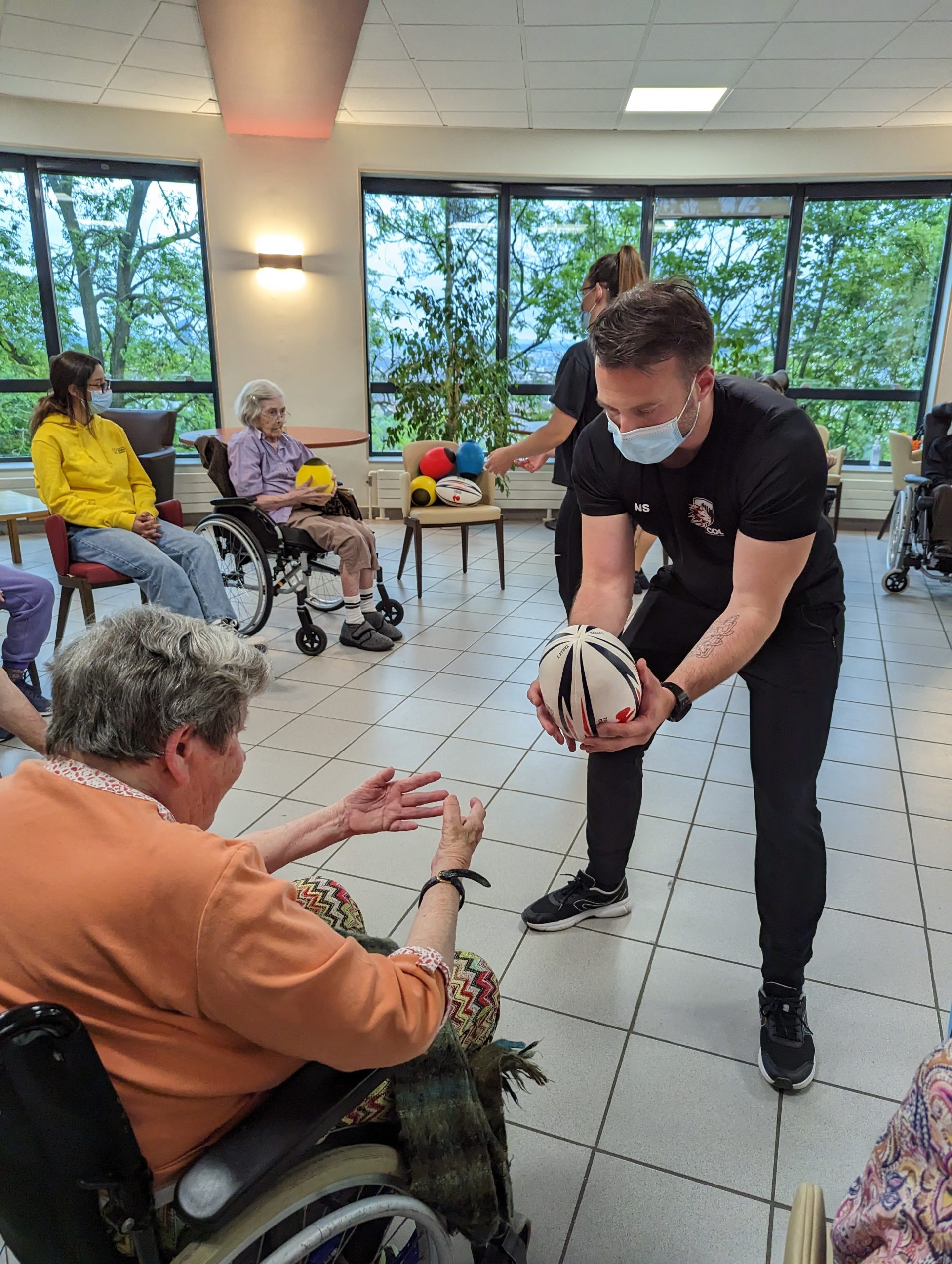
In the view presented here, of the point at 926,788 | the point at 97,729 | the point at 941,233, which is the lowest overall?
the point at 926,788

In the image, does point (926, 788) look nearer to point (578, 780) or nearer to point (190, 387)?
point (578, 780)

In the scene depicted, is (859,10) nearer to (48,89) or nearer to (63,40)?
(63,40)

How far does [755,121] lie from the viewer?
5.87 m

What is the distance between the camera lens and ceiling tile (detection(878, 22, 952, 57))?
4.23 metres

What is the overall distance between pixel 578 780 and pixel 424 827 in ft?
1.89

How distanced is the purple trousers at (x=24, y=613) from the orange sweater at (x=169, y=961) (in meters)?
2.55

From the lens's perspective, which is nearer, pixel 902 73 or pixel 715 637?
pixel 715 637

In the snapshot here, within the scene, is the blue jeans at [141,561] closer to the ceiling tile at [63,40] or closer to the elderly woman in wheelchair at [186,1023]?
the elderly woman in wheelchair at [186,1023]

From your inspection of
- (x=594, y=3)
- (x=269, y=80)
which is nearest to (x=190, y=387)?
(x=269, y=80)

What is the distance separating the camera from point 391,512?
280 inches

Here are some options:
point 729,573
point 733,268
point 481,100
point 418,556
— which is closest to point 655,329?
point 729,573

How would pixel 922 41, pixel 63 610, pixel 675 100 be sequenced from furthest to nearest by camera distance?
1. pixel 675 100
2. pixel 922 41
3. pixel 63 610

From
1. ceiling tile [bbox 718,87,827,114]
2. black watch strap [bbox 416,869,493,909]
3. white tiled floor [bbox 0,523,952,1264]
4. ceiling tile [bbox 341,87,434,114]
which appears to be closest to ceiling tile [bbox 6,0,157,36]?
ceiling tile [bbox 341,87,434,114]

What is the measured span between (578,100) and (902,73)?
6.20 ft
